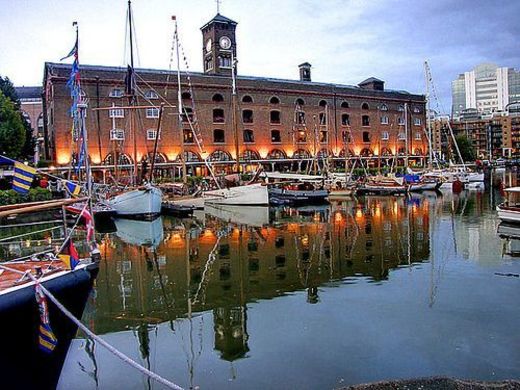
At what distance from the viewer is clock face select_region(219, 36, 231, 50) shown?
6391cm

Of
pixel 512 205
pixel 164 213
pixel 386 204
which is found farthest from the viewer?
pixel 386 204

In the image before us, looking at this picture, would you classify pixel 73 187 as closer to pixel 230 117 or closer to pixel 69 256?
pixel 69 256

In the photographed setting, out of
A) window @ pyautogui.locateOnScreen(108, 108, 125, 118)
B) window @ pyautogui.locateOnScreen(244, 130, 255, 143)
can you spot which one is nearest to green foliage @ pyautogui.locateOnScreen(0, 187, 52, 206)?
window @ pyautogui.locateOnScreen(108, 108, 125, 118)

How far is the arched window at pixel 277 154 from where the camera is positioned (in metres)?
61.4

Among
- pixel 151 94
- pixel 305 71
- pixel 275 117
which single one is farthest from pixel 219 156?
pixel 305 71

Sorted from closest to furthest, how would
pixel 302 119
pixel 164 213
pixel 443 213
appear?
1. pixel 443 213
2. pixel 164 213
3. pixel 302 119

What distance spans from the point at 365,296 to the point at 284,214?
826 inches

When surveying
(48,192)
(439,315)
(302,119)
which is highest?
(302,119)

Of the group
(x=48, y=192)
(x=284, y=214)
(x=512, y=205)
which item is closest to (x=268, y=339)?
(x=512, y=205)

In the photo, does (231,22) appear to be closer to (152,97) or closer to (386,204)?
(152,97)

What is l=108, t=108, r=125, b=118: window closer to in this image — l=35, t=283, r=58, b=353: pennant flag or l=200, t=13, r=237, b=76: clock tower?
l=200, t=13, r=237, b=76: clock tower

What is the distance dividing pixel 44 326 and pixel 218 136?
51.4 meters

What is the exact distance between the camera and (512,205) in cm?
2673

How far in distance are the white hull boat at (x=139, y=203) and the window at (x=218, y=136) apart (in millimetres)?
24836
